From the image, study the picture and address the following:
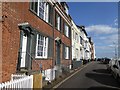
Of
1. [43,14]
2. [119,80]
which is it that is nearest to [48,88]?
[119,80]

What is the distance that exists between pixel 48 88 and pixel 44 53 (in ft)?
18.3

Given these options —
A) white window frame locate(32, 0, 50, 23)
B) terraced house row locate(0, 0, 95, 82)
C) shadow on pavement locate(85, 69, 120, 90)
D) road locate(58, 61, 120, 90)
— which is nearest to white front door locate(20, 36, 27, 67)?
terraced house row locate(0, 0, 95, 82)

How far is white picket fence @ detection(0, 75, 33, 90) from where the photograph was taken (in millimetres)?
7648

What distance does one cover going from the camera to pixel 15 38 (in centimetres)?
1248

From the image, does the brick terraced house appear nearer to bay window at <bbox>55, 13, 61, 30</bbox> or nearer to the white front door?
the white front door

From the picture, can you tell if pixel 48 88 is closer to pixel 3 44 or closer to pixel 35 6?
pixel 3 44

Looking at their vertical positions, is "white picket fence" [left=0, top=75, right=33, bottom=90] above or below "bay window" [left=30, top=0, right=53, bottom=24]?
below

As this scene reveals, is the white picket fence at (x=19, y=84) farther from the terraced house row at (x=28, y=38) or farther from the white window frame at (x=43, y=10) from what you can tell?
the white window frame at (x=43, y=10)

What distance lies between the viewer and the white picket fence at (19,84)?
7.65 metres

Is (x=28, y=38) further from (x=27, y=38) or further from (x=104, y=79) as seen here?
(x=104, y=79)

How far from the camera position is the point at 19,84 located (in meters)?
9.01

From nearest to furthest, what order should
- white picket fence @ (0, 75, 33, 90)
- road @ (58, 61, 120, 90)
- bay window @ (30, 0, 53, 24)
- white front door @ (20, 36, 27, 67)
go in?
1. white picket fence @ (0, 75, 33, 90)
2. white front door @ (20, 36, 27, 67)
3. road @ (58, 61, 120, 90)
4. bay window @ (30, 0, 53, 24)

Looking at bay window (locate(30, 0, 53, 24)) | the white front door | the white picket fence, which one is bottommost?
the white picket fence

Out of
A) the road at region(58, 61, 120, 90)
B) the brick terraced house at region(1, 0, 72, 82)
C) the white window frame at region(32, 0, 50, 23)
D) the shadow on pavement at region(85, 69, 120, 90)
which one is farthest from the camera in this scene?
the white window frame at region(32, 0, 50, 23)
